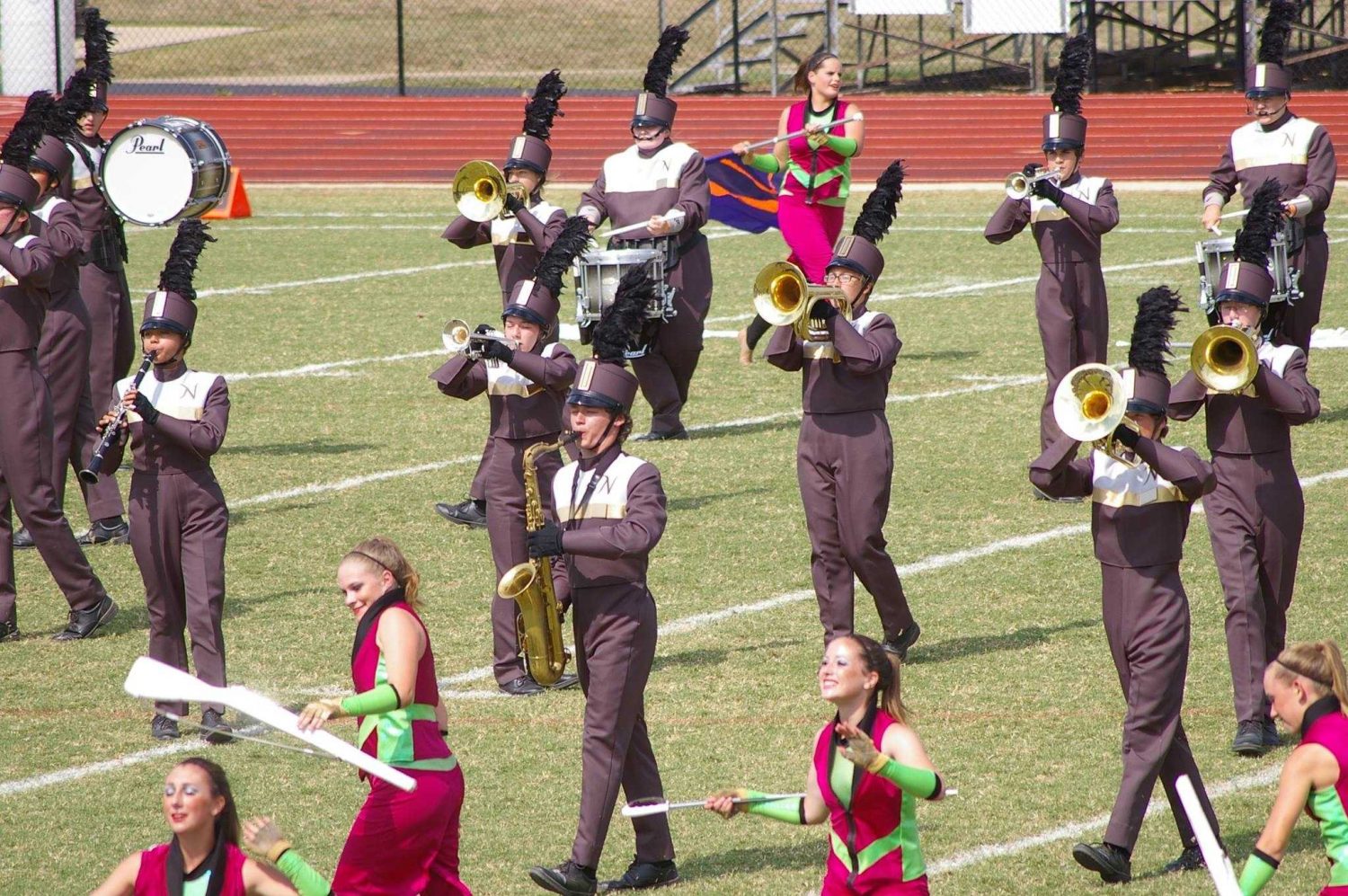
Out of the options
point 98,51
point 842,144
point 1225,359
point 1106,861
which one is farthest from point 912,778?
point 98,51

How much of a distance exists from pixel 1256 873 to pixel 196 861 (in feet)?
8.64

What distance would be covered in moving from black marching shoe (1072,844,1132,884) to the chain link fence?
796 inches

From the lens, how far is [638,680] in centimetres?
621

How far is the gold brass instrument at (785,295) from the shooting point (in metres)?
7.76

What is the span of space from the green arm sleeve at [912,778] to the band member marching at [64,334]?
5.50m

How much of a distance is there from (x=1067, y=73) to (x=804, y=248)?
280 cm

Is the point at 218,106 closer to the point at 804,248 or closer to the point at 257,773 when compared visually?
the point at 804,248

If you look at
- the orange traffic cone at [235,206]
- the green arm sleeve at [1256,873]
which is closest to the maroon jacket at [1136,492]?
the green arm sleeve at [1256,873]

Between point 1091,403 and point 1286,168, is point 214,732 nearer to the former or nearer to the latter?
point 1091,403

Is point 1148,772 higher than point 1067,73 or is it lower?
lower

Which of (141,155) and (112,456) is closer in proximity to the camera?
(112,456)

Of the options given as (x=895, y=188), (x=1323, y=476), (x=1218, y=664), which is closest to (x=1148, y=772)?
(x=1218, y=664)

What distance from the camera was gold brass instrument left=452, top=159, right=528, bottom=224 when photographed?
1034 cm

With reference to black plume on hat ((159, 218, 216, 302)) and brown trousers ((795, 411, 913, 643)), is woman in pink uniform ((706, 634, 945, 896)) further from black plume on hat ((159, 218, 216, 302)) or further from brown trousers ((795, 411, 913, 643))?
black plume on hat ((159, 218, 216, 302))
